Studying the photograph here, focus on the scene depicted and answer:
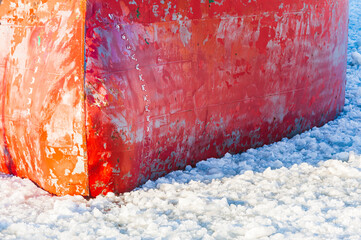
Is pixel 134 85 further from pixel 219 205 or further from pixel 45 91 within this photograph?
pixel 219 205

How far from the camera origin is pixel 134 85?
2148 millimetres

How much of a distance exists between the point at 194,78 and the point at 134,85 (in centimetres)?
37

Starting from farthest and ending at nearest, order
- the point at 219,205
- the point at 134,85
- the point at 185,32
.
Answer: the point at 185,32 < the point at 134,85 < the point at 219,205

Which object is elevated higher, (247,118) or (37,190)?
(247,118)

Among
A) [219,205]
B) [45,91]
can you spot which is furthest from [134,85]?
[219,205]

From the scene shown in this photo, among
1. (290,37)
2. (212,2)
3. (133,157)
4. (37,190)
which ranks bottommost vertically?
(37,190)

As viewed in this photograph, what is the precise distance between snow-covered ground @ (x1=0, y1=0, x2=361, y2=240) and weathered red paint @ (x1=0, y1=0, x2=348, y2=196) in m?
0.11

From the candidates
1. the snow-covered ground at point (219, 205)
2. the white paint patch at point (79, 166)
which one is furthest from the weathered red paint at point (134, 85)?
the snow-covered ground at point (219, 205)

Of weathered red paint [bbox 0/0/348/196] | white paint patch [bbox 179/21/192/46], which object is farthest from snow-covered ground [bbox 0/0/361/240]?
white paint patch [bbox 179/21/192/46]

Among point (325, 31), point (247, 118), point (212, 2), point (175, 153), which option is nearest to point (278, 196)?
point (175, 153)

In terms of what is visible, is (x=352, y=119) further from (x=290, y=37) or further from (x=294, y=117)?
(x=290, y=37)

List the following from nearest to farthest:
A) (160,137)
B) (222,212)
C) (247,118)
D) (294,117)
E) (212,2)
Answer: (222,212)
(160,137)
(212,2)
(247,118)
(294,117)

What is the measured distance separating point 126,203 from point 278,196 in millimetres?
611

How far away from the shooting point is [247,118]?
2727 millimetres
